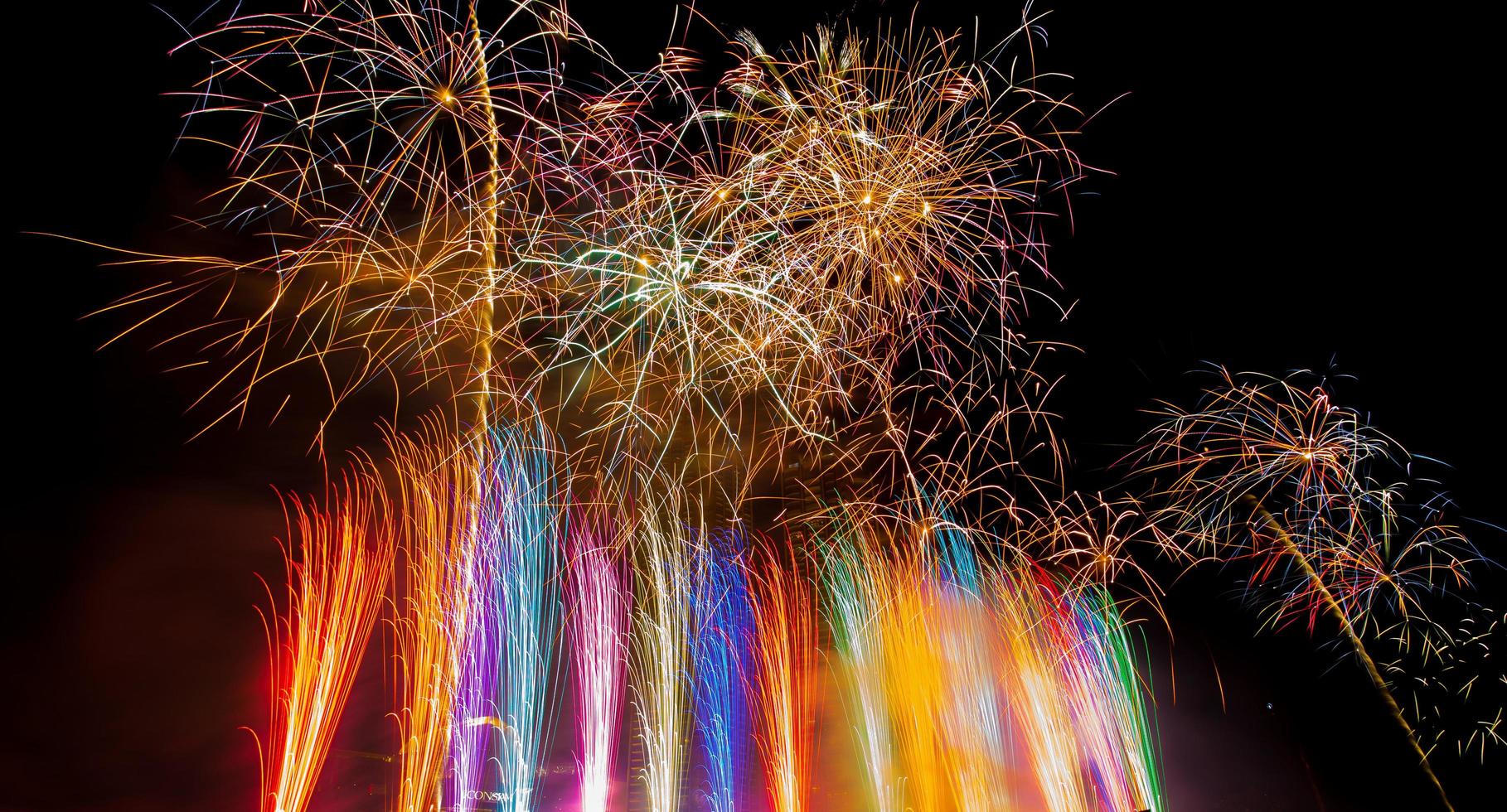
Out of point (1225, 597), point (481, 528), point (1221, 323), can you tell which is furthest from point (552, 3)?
point (1225, 597)

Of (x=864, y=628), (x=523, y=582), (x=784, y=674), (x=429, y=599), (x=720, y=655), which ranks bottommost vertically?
(x=784, y=674)

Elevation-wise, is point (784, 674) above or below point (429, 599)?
below

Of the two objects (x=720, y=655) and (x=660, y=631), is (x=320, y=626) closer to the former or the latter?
(x=660, y=631)

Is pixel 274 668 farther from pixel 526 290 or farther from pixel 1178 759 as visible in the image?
pixel 1178 759

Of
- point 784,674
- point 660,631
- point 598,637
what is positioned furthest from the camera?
point 784,674

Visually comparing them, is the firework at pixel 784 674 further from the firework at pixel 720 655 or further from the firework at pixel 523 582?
the firework at pixel 523 582

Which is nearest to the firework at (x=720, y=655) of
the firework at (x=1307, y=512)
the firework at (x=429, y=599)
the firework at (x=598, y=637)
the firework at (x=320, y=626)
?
the firework at (x=598, y=637)

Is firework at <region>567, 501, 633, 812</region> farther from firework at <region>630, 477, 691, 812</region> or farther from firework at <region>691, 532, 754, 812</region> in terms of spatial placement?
firework at <region>691, 532, 754, 812</region>

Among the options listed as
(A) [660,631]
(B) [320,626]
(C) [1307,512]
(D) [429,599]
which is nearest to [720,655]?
(A) [660,631]

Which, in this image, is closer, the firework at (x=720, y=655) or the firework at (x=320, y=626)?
the firework at (x=320, y=626)
